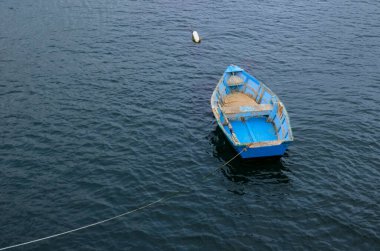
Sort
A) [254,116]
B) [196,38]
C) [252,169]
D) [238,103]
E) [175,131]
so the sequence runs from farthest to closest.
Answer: [196,38]
[238,103]
[175,131]
[254,116]
[252,169]

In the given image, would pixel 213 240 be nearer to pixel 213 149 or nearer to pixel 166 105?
pixel 213 149

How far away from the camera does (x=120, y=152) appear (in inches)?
1102

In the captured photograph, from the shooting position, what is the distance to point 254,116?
30547 mm

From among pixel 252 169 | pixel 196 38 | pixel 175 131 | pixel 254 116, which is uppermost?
pixel 196 38

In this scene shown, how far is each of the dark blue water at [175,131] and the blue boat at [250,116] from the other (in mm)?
1435

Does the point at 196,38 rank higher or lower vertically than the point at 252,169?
higher

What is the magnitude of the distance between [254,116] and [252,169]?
4.88 m

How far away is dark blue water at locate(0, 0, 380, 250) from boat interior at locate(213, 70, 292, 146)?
5.14 feet

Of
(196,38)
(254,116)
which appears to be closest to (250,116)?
(254,116)

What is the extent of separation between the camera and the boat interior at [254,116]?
93.8 ft

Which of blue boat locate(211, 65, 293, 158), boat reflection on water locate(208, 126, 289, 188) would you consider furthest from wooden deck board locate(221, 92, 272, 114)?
boat reflection on water locate(208, 126, 289, 188)

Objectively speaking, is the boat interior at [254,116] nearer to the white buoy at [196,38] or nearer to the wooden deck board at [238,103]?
the wooden deck board at [238,103]

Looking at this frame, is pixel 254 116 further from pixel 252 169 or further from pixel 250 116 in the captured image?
pixel 252 169

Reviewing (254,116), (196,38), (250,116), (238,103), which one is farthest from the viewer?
(196,38)
